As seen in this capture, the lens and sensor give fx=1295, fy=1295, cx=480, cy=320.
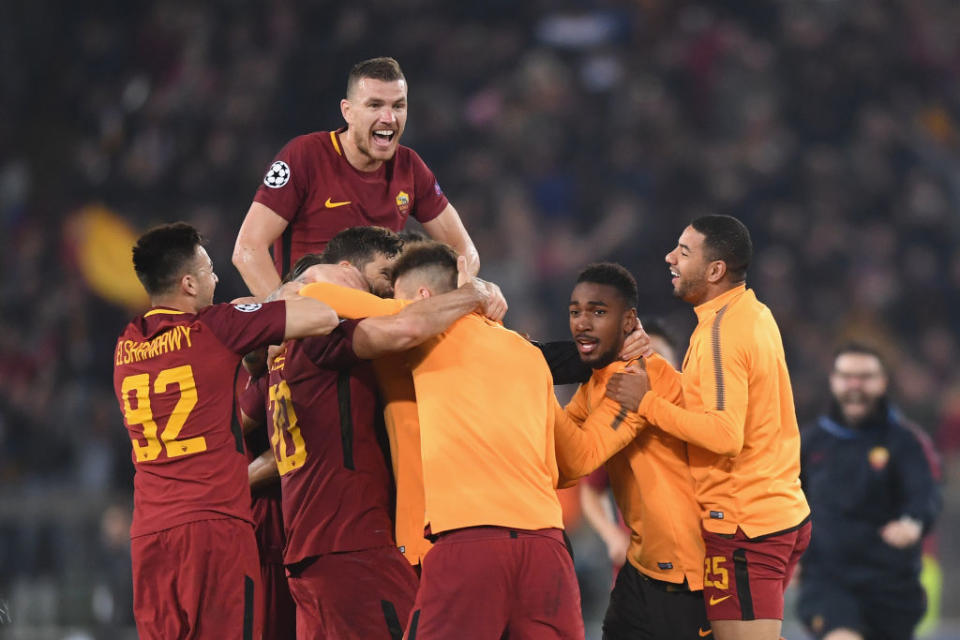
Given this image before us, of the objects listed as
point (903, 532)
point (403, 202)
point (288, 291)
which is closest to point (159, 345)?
point (288, 291)

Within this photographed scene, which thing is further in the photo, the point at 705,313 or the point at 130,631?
the point at 130,631

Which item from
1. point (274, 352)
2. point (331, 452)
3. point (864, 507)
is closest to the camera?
point (331, 452)

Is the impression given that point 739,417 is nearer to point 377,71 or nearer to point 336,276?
point 336,276

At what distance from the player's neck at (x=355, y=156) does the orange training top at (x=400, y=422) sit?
119 centimetres

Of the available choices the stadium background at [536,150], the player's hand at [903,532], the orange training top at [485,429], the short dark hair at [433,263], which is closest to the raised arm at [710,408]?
the orange training top at [485,429]

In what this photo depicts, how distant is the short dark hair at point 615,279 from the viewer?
17.6 ft

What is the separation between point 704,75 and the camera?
49.4 ft

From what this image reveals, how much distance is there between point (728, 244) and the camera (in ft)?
17.9

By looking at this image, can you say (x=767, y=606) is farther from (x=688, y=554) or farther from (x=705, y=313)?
(x=705, y=313)

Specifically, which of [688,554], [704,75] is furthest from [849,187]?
[688,554]

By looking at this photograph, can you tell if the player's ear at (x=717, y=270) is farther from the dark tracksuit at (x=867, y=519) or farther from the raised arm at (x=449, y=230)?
the dark tracksuit at (x=867, y=519)

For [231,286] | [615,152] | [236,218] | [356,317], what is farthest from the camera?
[615,152]

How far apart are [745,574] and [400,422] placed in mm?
1534

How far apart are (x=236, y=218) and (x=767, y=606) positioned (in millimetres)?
8904
